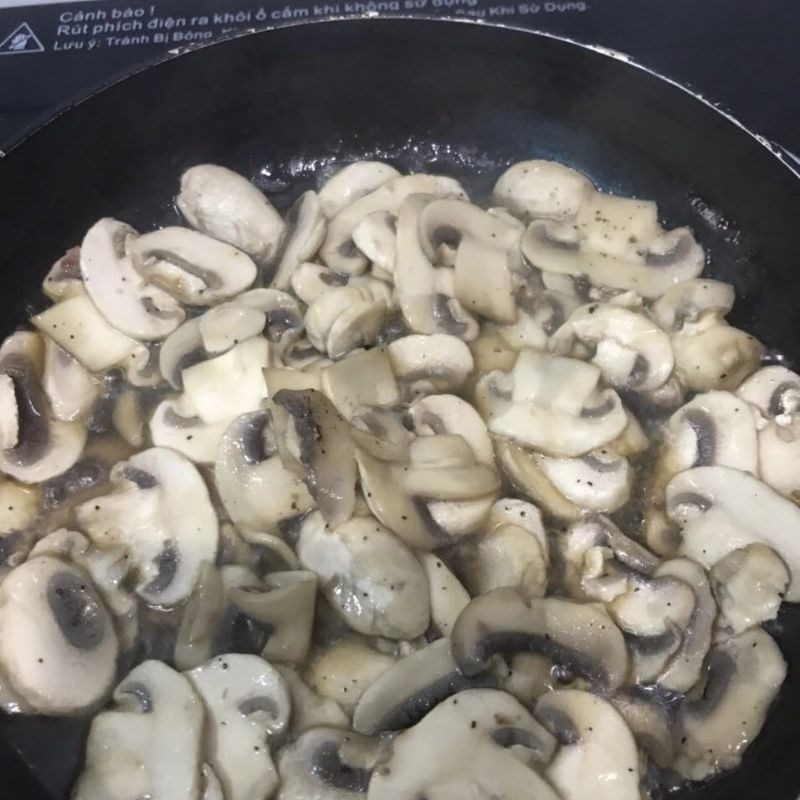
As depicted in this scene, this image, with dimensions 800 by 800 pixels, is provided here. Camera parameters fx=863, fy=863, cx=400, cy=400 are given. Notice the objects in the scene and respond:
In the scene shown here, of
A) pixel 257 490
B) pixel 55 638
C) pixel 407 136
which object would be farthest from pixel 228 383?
pixel 407 136

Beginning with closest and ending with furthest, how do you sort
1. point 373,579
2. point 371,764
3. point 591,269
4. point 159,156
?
point 371,764 → point 373,579 → point 591,269 → point 159,156

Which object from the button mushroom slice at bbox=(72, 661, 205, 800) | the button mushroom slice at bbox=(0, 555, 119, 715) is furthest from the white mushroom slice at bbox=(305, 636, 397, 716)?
the button mushroom slice at bbox=(0, 555, 119, 715)

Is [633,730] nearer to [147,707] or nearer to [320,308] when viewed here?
[147,707]

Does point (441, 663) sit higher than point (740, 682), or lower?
lower

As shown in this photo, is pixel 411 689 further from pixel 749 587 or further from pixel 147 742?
pixel 749 587

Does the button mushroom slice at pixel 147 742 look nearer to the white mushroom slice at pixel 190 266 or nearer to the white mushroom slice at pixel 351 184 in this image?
the white mushroom slice at pixel 190 266

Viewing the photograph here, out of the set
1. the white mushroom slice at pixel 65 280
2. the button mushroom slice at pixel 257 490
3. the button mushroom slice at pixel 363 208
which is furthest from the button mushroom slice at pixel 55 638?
the button mushroom slice at pixel 363 208

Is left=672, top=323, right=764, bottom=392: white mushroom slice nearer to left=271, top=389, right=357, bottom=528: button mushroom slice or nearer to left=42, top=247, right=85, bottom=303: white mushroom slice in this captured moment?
left=271, top=389, right=357, bottom=528: button mushroom slice

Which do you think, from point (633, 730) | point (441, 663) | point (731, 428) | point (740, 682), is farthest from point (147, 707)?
point (731, 428)
